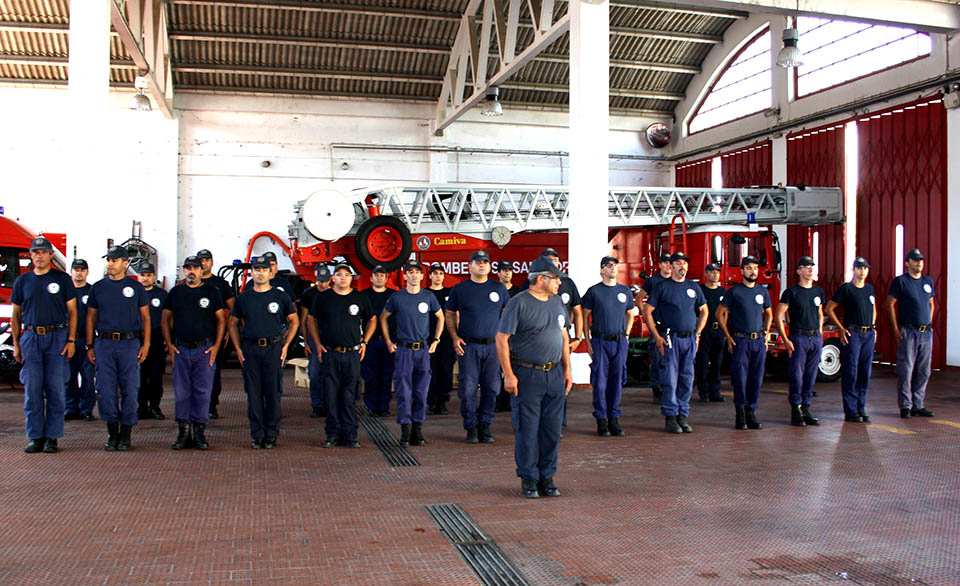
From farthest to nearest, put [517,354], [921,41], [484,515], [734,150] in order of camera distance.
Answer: [734,150] < [921,41] < [517,354] < [484,515]

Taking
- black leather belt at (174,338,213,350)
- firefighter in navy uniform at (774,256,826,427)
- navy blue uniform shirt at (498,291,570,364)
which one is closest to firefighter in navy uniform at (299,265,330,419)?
black leather belt at (174,338,213,350)

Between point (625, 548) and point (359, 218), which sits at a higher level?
point (359, 218)

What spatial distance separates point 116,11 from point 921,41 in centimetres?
1425

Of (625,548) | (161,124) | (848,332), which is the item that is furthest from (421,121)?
(625,548)

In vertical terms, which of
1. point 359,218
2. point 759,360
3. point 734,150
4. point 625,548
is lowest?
point 625,548

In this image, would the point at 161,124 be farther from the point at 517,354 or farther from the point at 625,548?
the point at 625,548

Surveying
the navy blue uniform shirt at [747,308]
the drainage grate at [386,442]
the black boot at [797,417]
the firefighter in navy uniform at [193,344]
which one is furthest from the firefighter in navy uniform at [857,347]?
the firefighter in navy uniform at [193,344]

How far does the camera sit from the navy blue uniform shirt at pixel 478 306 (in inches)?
289

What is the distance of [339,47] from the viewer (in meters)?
18.2

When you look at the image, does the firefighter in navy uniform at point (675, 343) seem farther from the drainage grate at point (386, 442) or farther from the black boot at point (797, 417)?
the drainage grate at point (386, 442)

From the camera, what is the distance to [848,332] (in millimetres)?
8328

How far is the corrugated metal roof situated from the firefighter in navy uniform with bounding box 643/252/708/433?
10.5 m

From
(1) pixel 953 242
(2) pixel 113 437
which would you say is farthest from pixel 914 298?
(2) pixel 113 437

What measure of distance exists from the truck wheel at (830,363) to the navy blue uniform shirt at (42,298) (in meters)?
10.8
